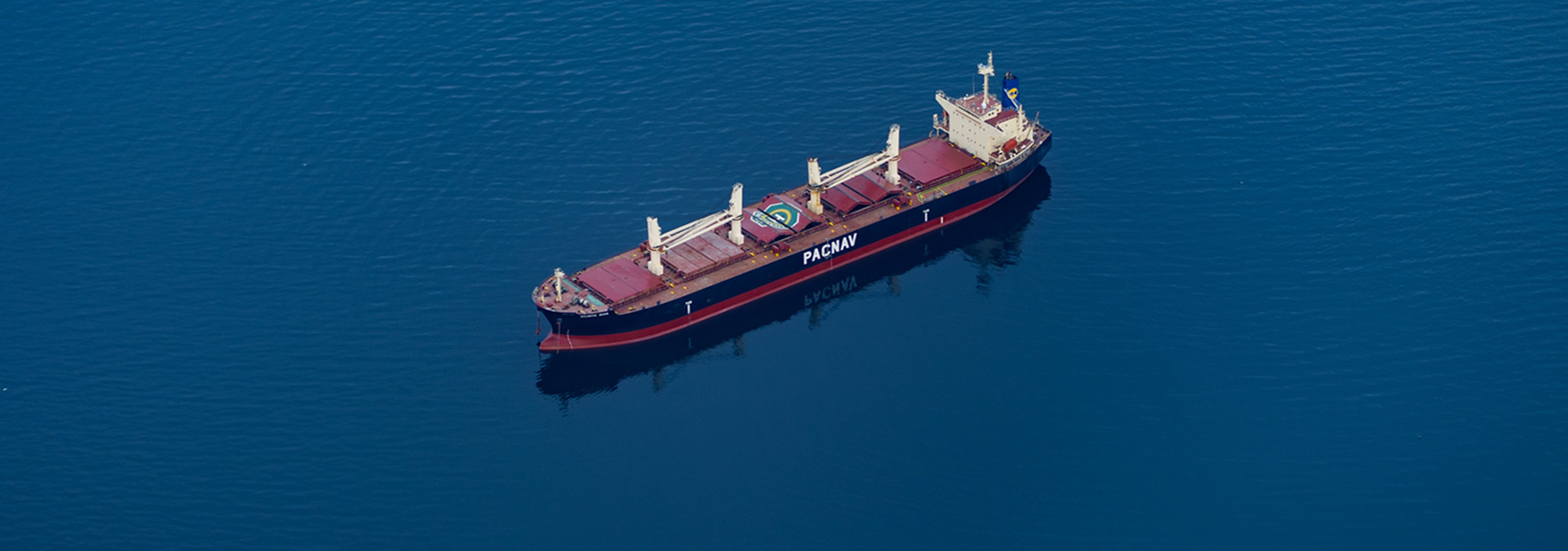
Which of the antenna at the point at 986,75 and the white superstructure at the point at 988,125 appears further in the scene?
the white superstructure at the point at 988,125

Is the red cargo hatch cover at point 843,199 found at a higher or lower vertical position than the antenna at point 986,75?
lower

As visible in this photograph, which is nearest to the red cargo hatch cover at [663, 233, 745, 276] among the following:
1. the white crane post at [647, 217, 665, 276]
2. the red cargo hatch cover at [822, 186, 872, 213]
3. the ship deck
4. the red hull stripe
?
the ship deck

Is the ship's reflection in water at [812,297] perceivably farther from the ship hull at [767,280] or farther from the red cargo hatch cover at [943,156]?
the red cargo hatch cover at [943,156]

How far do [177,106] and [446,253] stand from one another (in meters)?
40.9

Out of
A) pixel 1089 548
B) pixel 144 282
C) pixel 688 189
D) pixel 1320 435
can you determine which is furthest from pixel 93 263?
pixel 1320 435

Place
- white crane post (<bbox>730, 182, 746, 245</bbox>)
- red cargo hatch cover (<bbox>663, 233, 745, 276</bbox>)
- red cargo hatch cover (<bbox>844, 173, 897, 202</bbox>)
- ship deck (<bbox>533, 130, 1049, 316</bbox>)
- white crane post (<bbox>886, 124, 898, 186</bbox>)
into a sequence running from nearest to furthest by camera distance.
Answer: ship deck (<bbox>533, 130, 1049, 316</bbox>), white crane post (<bbox>730, 182, 746, 245</bbox>), red cargo hatch cover (<bbox>663, 233, 745, 276</bbox>), white crane post (<bbox>886, 124, 898, 186</bbox>), red cargo hatch cover (<bbox>844, 173, 897, 202</bbox>)

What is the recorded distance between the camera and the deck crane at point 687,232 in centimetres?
16825

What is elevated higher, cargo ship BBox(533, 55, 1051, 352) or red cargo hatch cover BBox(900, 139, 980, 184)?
red cargo hatch cover BBox(900, 139, 980, 184)

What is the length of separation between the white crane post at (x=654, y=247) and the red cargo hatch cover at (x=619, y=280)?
0.83m

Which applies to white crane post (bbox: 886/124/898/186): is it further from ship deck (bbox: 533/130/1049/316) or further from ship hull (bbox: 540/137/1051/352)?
ship hull (bbox: 540/137/1051/352)

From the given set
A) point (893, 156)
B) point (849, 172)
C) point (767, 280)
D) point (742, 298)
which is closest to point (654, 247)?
point (742, 298)

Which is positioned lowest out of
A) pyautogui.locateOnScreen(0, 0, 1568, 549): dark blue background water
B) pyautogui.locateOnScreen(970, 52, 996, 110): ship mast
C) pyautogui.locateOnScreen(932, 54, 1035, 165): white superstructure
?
pyautogui.locateOnScreen(0, 0, 1568, 549): dark blue background water

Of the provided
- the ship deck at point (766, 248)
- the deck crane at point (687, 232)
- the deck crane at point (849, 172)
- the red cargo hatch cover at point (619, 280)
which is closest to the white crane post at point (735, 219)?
the deck crane at point (687, 232)

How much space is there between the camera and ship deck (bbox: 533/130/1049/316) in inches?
6570
